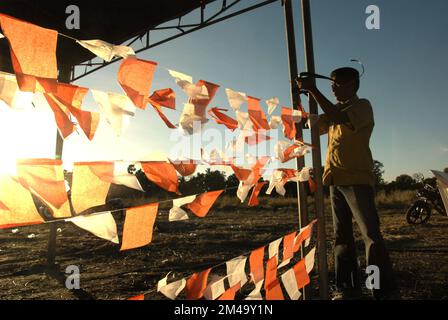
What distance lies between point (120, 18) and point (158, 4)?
68 cm

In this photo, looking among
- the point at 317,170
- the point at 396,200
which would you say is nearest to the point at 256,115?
the point at 317,170

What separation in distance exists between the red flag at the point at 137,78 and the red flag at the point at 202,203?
0.85 metres

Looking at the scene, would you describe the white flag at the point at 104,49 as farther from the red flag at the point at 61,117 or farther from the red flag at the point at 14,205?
the red flag at the point at 14,205

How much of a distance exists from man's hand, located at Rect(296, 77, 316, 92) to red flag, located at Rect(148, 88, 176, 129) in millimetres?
1061

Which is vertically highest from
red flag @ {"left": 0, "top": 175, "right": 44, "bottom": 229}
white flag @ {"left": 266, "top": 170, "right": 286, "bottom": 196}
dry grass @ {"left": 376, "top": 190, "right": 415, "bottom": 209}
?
white flag @ {"left": 266, "top": 170, "right": 286, "bottom": 196}

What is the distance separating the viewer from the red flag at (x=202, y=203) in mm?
2350

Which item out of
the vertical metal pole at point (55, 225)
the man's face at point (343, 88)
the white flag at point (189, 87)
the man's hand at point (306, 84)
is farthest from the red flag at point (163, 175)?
the vertical metal pole at point (55, 225)

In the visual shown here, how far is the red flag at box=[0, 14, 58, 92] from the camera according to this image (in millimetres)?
1334

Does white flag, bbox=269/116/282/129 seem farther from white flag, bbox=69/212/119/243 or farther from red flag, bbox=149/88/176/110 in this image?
white flag, bbox=69/212/119/243

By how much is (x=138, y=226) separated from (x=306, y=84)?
5.31 feet

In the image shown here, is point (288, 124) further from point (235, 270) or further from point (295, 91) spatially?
point (235, 270)

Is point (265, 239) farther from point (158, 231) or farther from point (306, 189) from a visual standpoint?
point (306, 189)

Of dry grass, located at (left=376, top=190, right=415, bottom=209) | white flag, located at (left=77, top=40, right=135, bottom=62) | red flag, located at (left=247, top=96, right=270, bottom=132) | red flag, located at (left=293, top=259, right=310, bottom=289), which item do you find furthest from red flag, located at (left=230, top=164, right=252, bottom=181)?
dry grass, located at (left=376, top=190, right=415, bottom=209)
